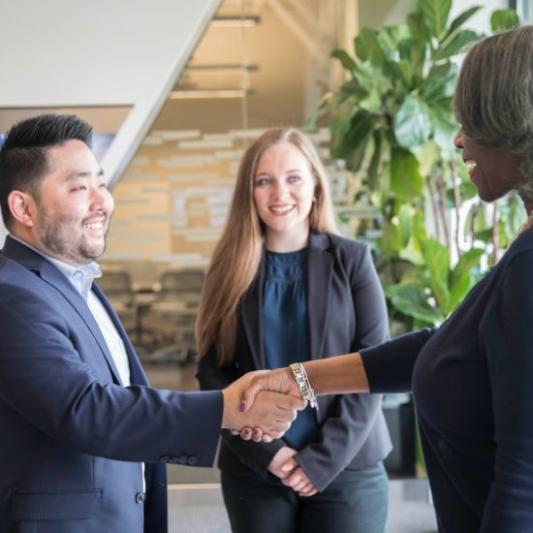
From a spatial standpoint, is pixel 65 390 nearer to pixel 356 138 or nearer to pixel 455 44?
pixel 356 138

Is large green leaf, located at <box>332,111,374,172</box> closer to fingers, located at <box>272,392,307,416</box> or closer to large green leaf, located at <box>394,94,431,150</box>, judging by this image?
large green leaf, located at <box>394,94,431,150</box>

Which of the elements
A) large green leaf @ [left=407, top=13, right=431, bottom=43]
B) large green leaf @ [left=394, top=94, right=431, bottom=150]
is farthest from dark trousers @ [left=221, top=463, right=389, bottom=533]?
large green leaf @ [left=407, top=13, right=431, bottom=43]

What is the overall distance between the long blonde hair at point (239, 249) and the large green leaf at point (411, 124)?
1.61 metres

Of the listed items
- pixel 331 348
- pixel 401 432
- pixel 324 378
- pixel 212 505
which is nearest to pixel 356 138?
pixel 401 432

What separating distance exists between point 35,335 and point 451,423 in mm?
845

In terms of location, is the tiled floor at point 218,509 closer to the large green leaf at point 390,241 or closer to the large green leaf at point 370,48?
the large green leaf at point 390,241

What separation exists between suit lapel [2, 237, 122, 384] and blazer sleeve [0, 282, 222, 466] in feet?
0.29

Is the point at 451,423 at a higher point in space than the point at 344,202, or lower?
lower

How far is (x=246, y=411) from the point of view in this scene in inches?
76.7

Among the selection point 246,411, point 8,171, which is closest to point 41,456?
point 246,411

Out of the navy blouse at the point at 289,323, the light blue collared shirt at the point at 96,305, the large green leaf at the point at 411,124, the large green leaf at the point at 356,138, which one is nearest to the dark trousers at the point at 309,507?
the navy blouse at the point at 289,323

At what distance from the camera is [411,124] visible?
4191 mm

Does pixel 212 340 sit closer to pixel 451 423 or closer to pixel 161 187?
pixel 451 423

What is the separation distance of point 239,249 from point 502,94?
138 centimetres
